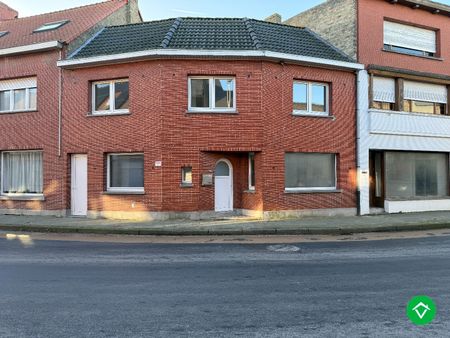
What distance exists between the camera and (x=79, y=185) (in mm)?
15656

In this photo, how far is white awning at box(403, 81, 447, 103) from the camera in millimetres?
17891

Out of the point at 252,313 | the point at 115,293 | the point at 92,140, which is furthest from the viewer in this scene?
the point at 92,140

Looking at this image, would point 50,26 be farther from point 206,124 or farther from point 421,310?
point 421,310

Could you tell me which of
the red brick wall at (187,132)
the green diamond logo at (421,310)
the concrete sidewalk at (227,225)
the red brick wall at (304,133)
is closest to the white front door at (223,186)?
the red brick wall at (187,132)

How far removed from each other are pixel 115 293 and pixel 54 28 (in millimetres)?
15612

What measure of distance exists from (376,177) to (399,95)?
145 inches

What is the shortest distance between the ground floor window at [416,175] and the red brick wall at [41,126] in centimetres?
1372

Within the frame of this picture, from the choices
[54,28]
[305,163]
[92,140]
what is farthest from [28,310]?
[54,28]

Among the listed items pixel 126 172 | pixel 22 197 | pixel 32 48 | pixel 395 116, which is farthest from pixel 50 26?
pixel 395 116

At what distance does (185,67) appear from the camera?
14.4 m

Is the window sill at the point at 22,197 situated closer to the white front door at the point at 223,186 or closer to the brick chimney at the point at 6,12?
the white front door at the point at 223,186

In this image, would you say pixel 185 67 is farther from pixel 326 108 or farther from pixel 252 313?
pixel 252 313

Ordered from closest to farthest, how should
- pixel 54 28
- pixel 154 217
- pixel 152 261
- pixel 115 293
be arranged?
pixel 115 293
pixel 152 261
pixel 154 217
pixel 54 28

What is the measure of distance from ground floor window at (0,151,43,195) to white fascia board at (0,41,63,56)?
4.06 metres
